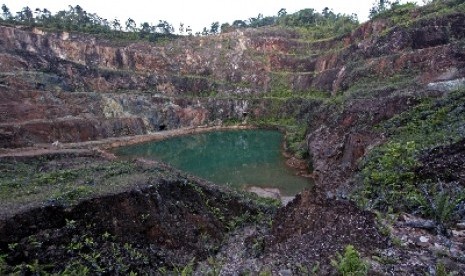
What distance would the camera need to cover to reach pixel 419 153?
1465 centimetres

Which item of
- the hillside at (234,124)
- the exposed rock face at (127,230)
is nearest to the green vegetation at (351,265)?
the hillside at (234,124)

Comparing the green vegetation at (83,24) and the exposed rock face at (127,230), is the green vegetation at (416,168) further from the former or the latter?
the green vegetation at (83,24)

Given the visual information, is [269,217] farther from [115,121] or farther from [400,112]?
[115,121]

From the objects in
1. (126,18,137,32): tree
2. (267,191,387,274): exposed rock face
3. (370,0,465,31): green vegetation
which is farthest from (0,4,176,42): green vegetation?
(267,191,387,274): exposed rock face

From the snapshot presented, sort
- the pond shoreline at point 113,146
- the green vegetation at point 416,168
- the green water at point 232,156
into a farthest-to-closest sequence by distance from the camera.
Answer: the pond shoreline at point 113,146 → the green water at point 232,156 → the green vegetation at point 416,168

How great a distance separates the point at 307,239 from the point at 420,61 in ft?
113

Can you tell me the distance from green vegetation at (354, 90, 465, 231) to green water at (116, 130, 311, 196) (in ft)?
30.7

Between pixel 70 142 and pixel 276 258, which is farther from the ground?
pixel 276 258

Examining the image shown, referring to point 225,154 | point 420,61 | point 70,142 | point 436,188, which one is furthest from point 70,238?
point 420,61

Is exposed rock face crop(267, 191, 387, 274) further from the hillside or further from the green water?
the green water

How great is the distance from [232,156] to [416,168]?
88.9ft

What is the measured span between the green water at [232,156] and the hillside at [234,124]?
286 cm

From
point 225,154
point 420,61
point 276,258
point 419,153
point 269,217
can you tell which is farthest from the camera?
point 225,154

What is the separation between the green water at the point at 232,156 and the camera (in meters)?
29.1
